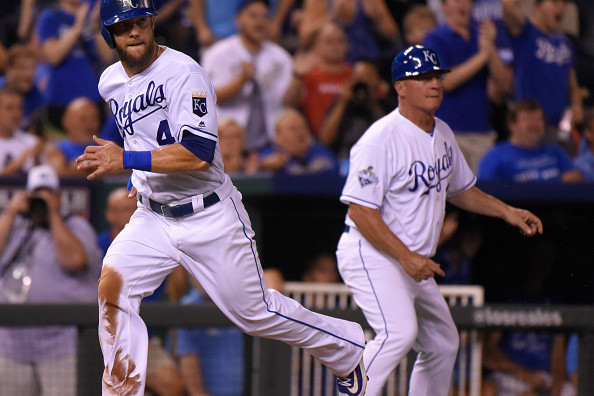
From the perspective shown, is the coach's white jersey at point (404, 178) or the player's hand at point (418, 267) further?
the coach's white jersey at point (404, 178)

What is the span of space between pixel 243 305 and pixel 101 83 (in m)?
1.06

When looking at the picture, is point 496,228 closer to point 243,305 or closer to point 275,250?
point 275,250

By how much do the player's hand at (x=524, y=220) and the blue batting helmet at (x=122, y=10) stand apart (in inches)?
75.6

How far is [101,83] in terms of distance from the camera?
12.5 ft

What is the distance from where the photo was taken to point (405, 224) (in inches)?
169

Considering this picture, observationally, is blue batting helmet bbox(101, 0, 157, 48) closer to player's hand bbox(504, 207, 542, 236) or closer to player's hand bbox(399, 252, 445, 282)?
player's hand bbox(399, 252, 445, 282)

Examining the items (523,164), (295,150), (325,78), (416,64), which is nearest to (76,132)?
(295,150)

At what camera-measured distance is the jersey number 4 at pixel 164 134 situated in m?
3.61

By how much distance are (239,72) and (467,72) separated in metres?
1.67

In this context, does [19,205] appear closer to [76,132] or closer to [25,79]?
[76,132]

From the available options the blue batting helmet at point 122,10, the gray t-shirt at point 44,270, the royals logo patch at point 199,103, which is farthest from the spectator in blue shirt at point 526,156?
the blue batting helmet at point 122,10

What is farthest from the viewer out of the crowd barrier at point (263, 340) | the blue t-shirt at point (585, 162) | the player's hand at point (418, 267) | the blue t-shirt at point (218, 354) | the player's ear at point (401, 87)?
the blue t-shirt at point (585, 162)

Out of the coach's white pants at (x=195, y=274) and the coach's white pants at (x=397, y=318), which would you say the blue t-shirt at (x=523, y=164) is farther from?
the coach's white pants at (x=195, y=274)

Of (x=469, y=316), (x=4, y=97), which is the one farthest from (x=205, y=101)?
(x=4, y=97)
